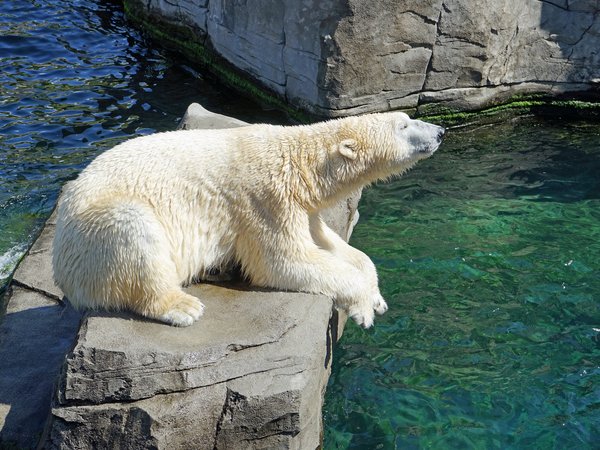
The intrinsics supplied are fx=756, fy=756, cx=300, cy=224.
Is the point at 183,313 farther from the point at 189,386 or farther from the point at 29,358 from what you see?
the point at 29,358

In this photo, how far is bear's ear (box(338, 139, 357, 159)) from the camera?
485 centimetres

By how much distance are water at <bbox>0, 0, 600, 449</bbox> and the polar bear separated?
3.13ft

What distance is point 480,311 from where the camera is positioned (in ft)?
21.0

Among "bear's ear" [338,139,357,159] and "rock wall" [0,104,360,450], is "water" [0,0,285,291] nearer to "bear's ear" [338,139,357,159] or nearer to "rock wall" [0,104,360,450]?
"rock wall" [0,104,360,450]

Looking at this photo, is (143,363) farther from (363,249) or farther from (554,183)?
(554,183)

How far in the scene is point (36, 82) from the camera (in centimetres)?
1105

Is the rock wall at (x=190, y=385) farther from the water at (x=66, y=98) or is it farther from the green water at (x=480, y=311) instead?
the water at (x=66, y=98)

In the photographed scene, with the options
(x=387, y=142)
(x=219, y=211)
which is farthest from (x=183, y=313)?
(x=387, y=142)

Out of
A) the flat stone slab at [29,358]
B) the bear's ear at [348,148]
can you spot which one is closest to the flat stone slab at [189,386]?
the flat stone slab at [29,358]

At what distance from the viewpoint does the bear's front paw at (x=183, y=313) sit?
4.35 m

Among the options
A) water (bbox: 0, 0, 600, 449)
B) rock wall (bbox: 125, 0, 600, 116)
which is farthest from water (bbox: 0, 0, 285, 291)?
rock wall (bbox: 125, 0, 600, 116)

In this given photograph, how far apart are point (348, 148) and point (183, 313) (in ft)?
4.93

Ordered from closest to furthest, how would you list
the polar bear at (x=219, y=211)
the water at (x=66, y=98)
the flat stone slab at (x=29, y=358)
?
the polar bear at (x=219, y=211) < the flat stone slab at (x=29, y=358) < the water at (x=66, y=98)

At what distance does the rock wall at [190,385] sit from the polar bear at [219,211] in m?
0.22
